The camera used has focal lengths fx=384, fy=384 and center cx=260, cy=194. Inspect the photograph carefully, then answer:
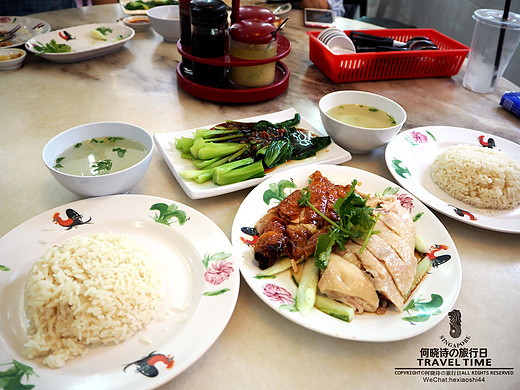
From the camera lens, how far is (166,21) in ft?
9.32

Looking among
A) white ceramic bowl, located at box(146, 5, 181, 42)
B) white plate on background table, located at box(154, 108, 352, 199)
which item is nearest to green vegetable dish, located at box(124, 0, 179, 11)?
white ceramic bowl, located at box(146, 5, 181, 42)

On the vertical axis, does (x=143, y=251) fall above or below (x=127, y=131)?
below

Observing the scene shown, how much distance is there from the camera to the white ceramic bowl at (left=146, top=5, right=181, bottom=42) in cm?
285

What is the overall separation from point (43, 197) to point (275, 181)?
37.8 inches

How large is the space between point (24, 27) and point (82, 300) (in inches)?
106

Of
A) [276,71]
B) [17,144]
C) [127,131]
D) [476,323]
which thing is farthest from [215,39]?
[476,323]

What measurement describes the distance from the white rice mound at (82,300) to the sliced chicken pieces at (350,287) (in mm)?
506

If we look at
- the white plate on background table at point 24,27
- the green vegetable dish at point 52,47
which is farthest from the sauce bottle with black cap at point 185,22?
the white plate on background table at point 24,27

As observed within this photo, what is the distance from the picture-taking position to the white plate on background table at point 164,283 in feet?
3.10

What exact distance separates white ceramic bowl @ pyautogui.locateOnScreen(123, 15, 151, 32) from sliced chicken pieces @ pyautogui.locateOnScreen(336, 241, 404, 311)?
2.77 m

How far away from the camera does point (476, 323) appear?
1223 millimetres

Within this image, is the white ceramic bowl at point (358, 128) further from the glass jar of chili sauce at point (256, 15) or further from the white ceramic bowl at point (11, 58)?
the white ceramic bowl at point (11, 58)

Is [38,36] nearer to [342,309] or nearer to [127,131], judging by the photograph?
[127,131]

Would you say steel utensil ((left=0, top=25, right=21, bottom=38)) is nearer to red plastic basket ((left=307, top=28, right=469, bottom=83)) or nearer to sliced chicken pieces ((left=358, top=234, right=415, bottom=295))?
red plastic basket ((left=307, top=28, right=469, bottom=83))
